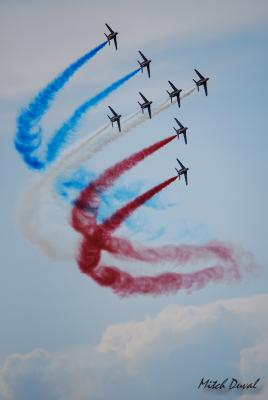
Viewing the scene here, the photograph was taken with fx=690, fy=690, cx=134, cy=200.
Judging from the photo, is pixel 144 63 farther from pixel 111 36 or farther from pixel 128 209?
pixel 128 209

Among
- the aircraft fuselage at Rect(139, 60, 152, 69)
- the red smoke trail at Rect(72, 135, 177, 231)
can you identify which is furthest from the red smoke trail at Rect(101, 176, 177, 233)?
the aircraft fuselage at Rect(139, 60, 152, 69)

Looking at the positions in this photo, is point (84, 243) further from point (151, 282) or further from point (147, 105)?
point (147, 105)

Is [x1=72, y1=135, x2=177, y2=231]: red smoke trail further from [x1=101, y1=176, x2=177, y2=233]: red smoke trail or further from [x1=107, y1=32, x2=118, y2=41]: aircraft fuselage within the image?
[x1=107, y1=32, x2=118, y2=41]: aircraft fuselage

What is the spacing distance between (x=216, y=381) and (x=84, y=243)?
96.4 feet

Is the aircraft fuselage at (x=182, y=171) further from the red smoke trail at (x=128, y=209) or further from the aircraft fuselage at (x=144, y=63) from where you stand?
the aircraft fuselage at (x=144, y=63)

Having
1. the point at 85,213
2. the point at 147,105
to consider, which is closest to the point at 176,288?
the point at 85,213

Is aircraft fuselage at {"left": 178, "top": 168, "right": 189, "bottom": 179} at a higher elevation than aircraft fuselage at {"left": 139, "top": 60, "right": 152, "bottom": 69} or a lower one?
lower

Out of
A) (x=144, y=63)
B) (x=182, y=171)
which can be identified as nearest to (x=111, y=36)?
(x=144, y=63)

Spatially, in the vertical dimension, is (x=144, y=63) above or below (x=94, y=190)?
above

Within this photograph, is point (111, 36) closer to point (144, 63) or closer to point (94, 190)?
point (144, 63)

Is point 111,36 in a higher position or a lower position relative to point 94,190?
Answer: higher

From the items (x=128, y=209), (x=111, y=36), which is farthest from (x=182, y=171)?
(x=111, y=36)

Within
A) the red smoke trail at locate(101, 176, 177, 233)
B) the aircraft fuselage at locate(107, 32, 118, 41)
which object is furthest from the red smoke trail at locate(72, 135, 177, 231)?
the aircraft fuselage at locate(107, 32, 118, 41)

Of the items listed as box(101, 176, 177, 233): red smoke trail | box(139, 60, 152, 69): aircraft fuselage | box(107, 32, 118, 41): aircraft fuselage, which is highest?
box(107, 32, 118, 41): aircraft fuselage
